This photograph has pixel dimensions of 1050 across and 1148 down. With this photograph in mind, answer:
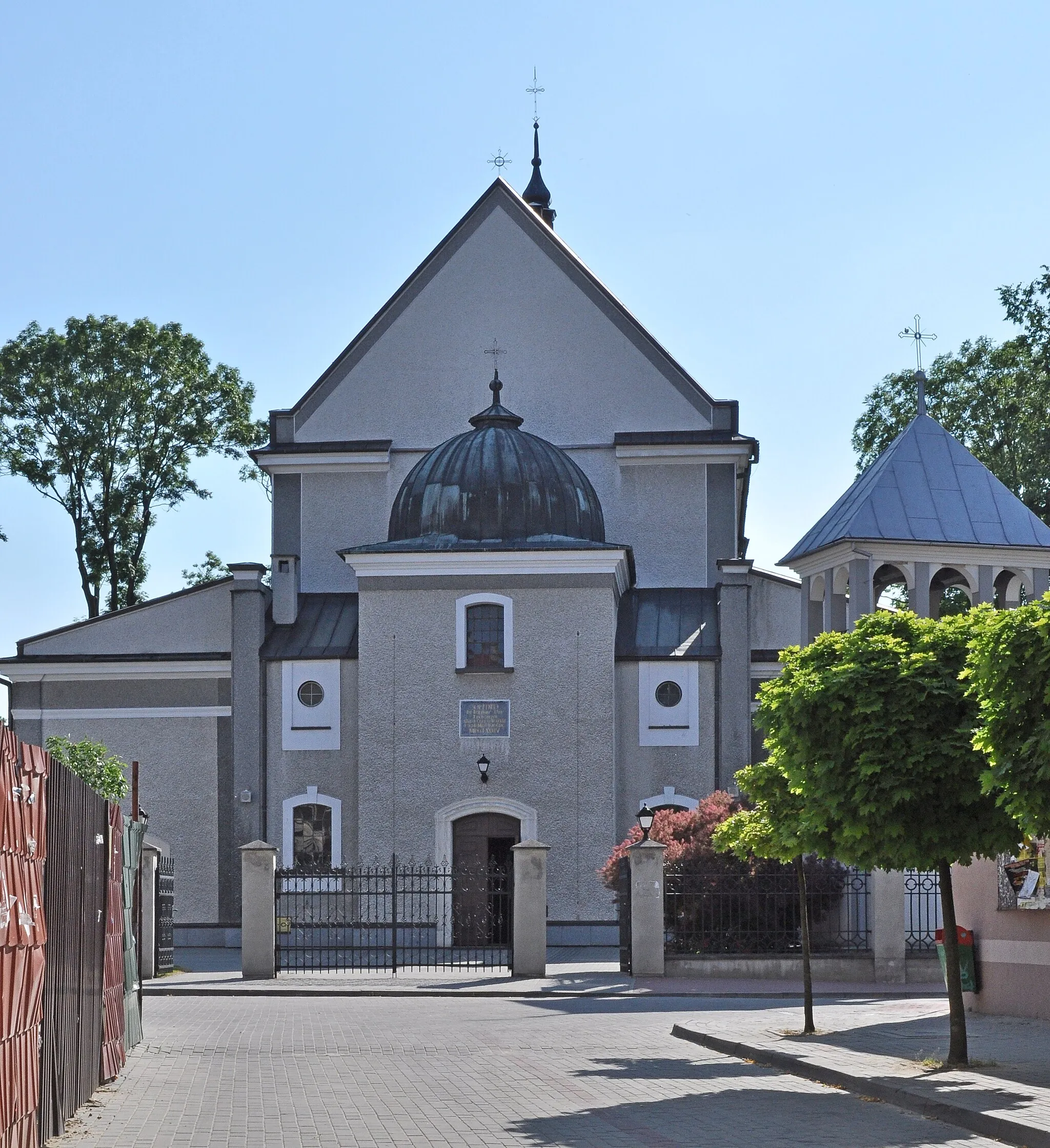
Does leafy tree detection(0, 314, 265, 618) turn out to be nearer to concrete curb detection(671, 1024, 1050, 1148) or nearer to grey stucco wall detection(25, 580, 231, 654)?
grey stucco wall detection(25, 580, 231, 654)

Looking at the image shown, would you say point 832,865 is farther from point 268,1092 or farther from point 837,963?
point 268,1092

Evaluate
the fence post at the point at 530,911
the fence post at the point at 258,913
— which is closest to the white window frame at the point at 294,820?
the fence post at the point at 258,913

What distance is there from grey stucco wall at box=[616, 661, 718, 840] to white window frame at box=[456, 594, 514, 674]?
233cm

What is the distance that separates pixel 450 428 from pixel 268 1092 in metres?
26.7

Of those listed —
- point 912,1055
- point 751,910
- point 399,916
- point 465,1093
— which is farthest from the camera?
point 399,916

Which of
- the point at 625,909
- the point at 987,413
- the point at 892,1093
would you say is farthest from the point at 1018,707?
the point at 987,413

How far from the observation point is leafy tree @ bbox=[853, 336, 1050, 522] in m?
40.4

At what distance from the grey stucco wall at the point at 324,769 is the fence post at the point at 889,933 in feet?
42.2

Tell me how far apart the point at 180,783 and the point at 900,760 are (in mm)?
24576

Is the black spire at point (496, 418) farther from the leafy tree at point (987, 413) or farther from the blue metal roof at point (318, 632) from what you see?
the leafy tree at point (987, 413)

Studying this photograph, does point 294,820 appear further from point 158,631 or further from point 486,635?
point 486,635

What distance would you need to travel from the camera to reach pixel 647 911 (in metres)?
25.5

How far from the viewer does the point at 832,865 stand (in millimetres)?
26438

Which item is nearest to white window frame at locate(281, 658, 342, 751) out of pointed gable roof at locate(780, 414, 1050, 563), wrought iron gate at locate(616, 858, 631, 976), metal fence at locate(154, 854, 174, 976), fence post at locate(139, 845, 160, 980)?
metal fence at locate(154, 854, 174, 976)
